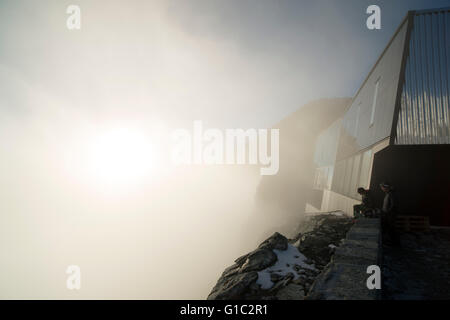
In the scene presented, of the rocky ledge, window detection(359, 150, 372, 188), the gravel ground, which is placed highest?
window detection(359, 150, 372, 188)

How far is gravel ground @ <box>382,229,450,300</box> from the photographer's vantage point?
4.46 metres

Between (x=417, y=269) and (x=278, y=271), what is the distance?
11.6 feet

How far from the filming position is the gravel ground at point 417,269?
176 inches

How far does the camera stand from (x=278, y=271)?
5926 millimetres

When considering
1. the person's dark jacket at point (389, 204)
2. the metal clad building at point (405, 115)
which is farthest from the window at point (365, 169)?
the person's dark jacket at point (389, 204)

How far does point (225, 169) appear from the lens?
19025 cm

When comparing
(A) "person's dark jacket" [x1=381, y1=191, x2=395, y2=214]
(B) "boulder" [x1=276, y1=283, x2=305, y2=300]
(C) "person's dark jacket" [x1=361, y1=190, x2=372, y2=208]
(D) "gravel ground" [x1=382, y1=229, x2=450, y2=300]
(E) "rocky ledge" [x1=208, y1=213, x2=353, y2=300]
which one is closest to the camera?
(D) "gravel ground" [x1=382, y1=229, x2=450, y2=300]

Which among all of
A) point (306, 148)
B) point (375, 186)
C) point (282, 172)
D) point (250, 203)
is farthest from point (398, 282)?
point (250, 203)

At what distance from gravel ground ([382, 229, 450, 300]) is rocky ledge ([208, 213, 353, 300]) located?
1565 mm

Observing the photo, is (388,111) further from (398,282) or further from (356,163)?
(398,282)

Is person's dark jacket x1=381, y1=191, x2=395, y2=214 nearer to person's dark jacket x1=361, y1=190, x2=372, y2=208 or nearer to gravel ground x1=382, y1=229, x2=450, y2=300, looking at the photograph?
gravel ground x1=382, y1=229, x2=450, y2=300

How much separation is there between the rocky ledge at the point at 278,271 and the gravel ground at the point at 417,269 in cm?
156

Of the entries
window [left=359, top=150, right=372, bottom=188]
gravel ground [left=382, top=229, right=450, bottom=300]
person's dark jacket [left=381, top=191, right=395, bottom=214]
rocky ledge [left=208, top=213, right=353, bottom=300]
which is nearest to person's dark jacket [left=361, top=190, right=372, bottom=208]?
gravel ground [left=382, top=229, right=450, bottom=300]

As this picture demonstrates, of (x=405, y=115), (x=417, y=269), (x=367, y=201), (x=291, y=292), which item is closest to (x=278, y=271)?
(x=291, y=292)
